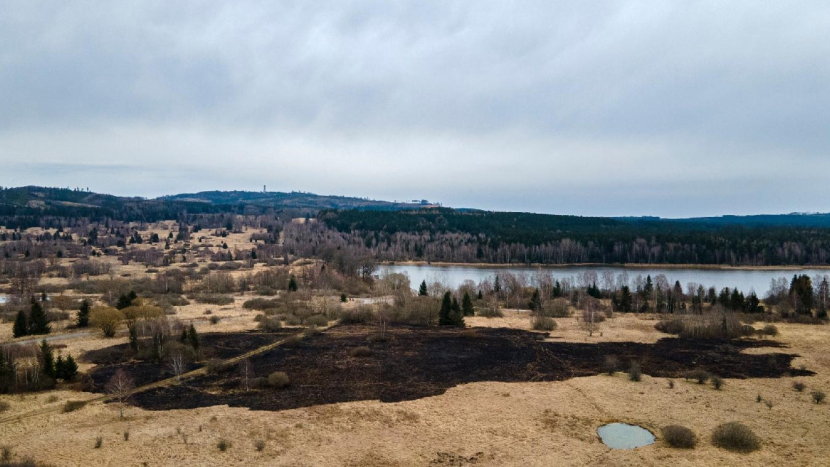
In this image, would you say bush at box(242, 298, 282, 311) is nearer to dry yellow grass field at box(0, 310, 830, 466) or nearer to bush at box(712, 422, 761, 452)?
dry yellow grass field at box(0, 310, 830, 466)

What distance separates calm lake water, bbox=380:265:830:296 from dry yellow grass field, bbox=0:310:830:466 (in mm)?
53106

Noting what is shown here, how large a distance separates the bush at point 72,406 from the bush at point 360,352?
48.0 ft

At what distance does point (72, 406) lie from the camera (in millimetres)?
20531

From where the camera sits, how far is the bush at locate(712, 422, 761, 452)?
17.0 m

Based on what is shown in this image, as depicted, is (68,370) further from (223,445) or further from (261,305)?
(261,305)

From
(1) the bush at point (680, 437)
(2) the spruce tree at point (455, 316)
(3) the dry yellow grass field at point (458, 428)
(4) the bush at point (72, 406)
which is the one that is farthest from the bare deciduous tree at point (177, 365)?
(2) the spruce tree at point (455, 316)

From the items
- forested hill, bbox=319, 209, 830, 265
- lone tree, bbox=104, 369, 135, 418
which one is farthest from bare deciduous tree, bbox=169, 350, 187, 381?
forested hill, bbox=319, 209, 830, 265

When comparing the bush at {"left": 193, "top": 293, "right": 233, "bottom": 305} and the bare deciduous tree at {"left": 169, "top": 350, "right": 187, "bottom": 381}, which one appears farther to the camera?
the bush at {"left": 193, "top": 293, "right": 233, "bottom": 305}

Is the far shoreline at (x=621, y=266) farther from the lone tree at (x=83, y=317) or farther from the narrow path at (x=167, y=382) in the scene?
the lone tree at (x=83, y=317)

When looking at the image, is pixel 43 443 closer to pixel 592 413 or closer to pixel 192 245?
pixel 592 413

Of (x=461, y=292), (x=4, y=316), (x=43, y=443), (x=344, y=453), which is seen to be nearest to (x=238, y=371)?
(x=43, y=443)

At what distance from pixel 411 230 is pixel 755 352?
12823 cm

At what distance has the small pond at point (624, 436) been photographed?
58.1 ft

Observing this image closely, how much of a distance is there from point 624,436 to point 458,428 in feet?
20.5
